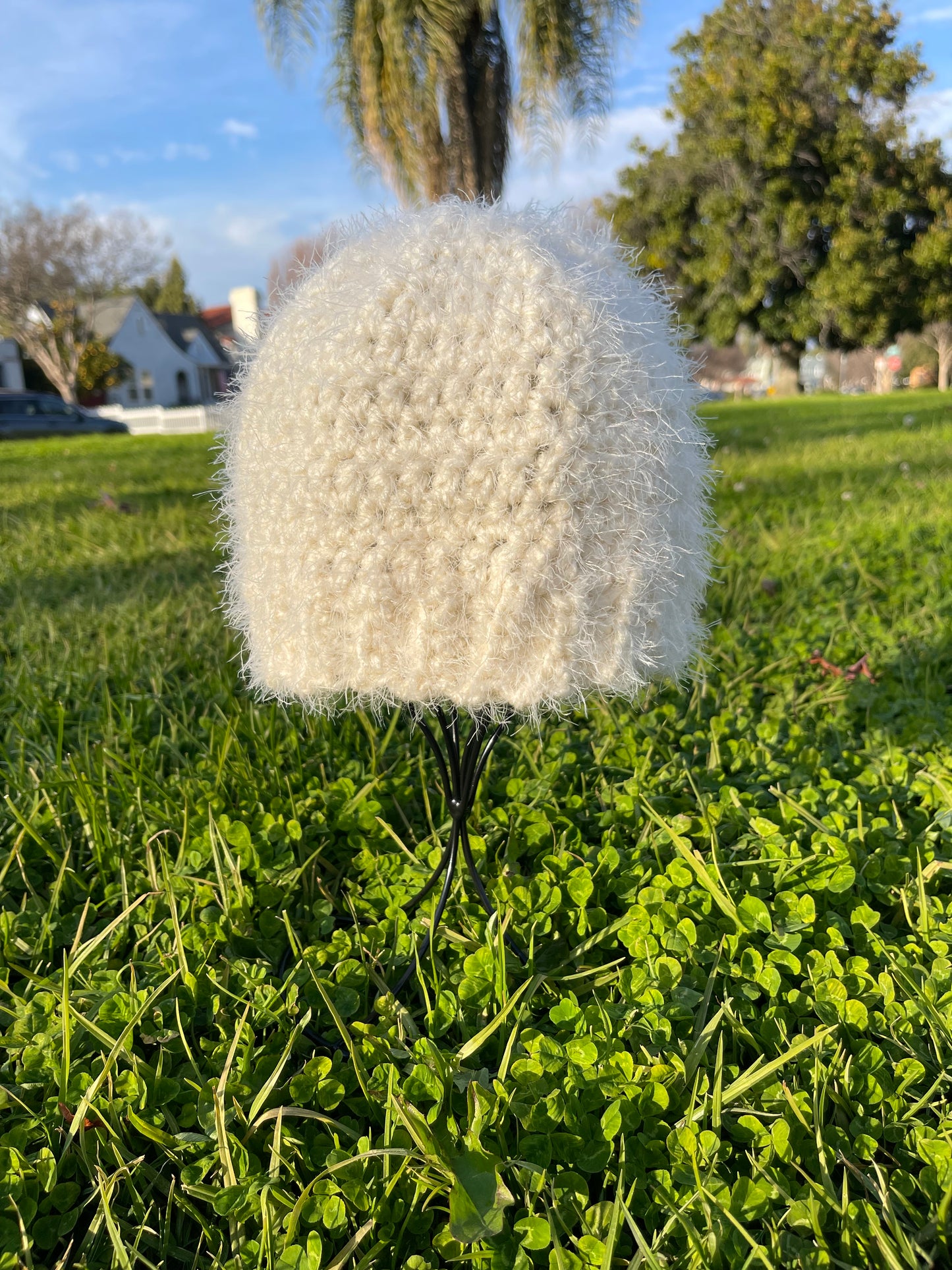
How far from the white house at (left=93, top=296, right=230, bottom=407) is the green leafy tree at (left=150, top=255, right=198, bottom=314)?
21205 mm

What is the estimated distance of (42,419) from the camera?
2211cm

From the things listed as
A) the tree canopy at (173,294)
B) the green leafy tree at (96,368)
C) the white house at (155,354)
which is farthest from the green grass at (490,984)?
the tree canopy at (173,294)

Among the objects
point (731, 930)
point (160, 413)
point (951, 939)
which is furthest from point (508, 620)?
point (160, 413)

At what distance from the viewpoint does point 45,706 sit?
2.56m

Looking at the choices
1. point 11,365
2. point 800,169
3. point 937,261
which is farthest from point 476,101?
point 11,365

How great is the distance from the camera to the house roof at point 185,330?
4209cm

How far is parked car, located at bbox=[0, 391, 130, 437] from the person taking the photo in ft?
69.9

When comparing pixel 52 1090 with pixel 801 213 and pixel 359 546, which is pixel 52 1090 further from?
pixel 801 213

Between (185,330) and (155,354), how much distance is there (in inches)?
112

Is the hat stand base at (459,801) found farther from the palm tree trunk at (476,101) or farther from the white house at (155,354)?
the white house at (155,354)

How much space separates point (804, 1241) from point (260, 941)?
1144 millimetres

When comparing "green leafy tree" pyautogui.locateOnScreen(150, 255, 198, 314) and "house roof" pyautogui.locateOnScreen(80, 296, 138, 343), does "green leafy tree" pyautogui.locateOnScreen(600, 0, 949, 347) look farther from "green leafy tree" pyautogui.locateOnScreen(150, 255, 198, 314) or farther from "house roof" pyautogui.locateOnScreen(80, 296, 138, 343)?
"green leafy tree" pyautogui.locateOnScreen(150, 255, 198, 314)

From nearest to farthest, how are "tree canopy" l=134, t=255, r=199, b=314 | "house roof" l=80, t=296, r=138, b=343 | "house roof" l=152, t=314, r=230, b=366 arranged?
1. "house roof" l=80, t=296, r=138, b=343
2. "house roof" l=152, t=314, r=230, b=366
3. "tree canopy" l=134, t=255, r=199, b=314

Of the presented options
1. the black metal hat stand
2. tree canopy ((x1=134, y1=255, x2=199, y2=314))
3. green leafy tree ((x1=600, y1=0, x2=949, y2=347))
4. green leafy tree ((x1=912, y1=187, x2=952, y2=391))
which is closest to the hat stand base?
the black metal hat stand
